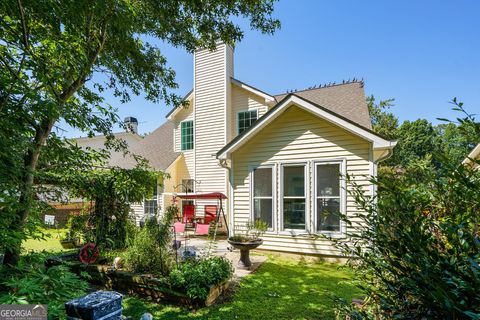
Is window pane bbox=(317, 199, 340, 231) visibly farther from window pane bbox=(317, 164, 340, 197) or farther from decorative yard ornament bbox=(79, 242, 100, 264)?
decorative yard ornament bbox=(79, 242, 100, 264)

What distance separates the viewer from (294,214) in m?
7.52

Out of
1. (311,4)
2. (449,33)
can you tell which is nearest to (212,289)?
(311,4)

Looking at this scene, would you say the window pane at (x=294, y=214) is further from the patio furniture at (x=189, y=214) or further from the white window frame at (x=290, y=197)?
the patio furniture at (x=189, y=214)

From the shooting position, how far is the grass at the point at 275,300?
413 centimetres

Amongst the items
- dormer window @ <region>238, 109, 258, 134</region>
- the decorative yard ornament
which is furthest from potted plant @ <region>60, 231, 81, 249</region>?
dormer window @ <region>238, 109, 258, 134</region>

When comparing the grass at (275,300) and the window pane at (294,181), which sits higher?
the window pane at (294,181)

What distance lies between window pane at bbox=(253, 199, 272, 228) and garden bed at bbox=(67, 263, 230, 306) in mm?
3042

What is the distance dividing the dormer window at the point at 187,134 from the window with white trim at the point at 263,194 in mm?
6719

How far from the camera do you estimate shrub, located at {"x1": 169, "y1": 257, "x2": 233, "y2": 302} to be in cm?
437

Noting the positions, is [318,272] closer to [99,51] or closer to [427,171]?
[427,171]

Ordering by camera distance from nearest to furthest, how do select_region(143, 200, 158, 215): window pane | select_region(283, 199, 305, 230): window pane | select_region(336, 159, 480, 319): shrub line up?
select_region(336, 159, 480, 319): shrub, select_region(283, 199, 305, 230): window pane, select_region(143, 200, 158, 215): window pane

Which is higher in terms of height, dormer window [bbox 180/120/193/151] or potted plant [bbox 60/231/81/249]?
dormer window [bbox 180/120/193/151]

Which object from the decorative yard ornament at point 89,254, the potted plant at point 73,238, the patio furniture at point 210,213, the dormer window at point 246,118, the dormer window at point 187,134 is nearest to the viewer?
the decorative yard ornament at point 89,254

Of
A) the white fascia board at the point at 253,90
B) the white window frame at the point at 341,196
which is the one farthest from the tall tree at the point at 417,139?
the white window frame at the point at 341,196
